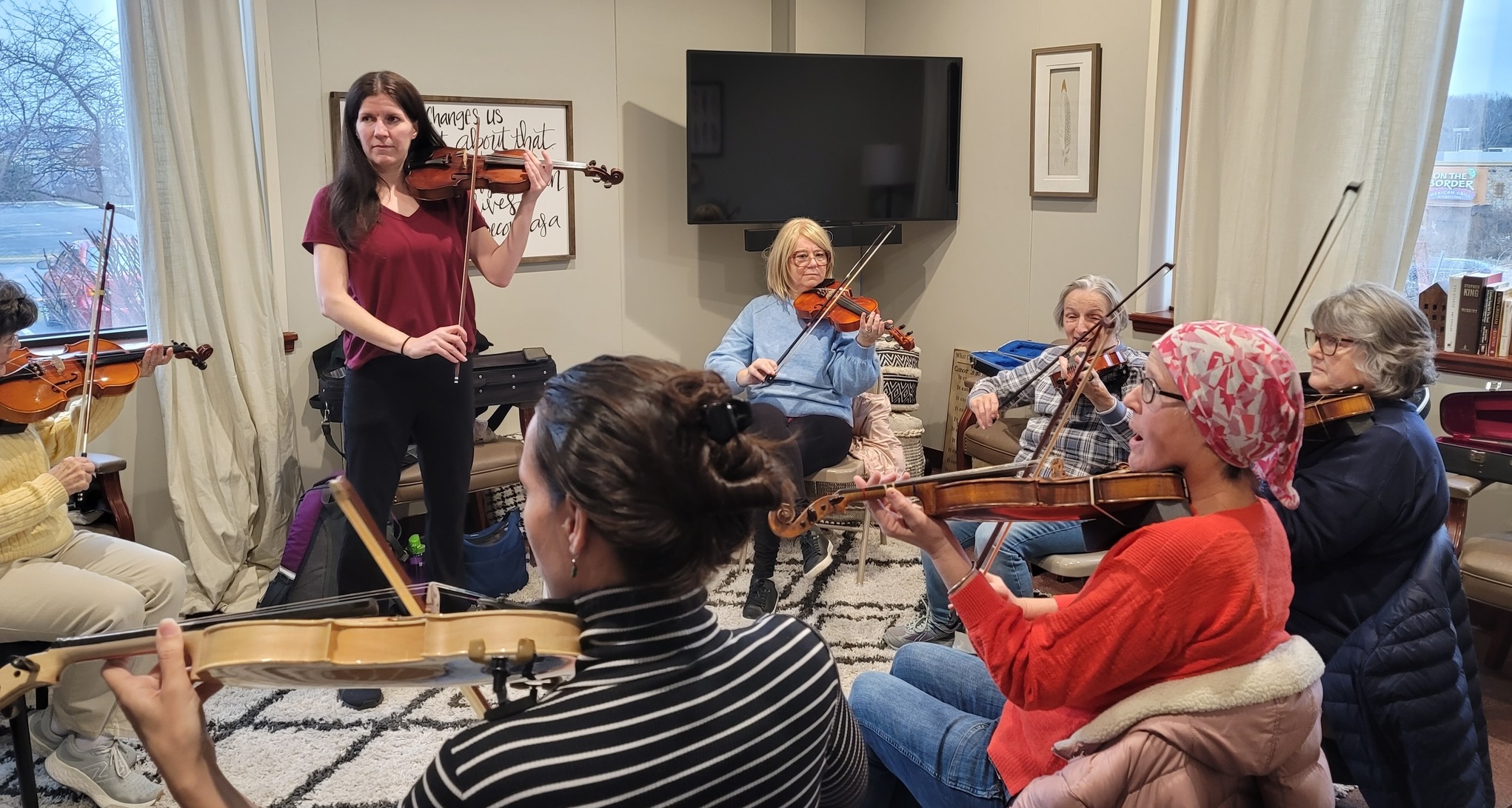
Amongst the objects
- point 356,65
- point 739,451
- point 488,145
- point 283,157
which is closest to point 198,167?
point 283,157

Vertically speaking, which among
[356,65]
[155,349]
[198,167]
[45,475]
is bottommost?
[45,475]

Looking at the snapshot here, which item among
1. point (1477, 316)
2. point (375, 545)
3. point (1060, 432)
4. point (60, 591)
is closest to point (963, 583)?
point (375, 545)

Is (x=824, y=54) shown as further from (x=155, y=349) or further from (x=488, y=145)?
(x=155, y=349)

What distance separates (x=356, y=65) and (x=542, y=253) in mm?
849

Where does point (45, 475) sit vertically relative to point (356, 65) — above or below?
below

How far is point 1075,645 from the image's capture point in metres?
1.28

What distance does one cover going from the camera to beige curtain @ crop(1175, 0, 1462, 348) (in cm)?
296

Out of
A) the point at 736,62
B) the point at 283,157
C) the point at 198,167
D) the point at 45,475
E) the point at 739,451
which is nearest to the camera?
the point at 739,451

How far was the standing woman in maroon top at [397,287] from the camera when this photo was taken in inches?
96.2

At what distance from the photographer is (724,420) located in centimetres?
99

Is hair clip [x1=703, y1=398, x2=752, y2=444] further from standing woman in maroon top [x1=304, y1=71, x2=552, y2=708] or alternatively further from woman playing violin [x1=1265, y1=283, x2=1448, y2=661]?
standing woman in maroon top [x1=304, y1=71, x2=552, y2=708]

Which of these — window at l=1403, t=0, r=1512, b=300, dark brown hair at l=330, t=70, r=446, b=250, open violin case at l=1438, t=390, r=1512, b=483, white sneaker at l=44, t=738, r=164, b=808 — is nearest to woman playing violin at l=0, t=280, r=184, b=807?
white sneaker at l=44, t=738, r=164, b=808

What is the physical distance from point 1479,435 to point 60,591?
10.3ft

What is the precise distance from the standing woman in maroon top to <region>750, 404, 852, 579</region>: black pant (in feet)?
2.89
